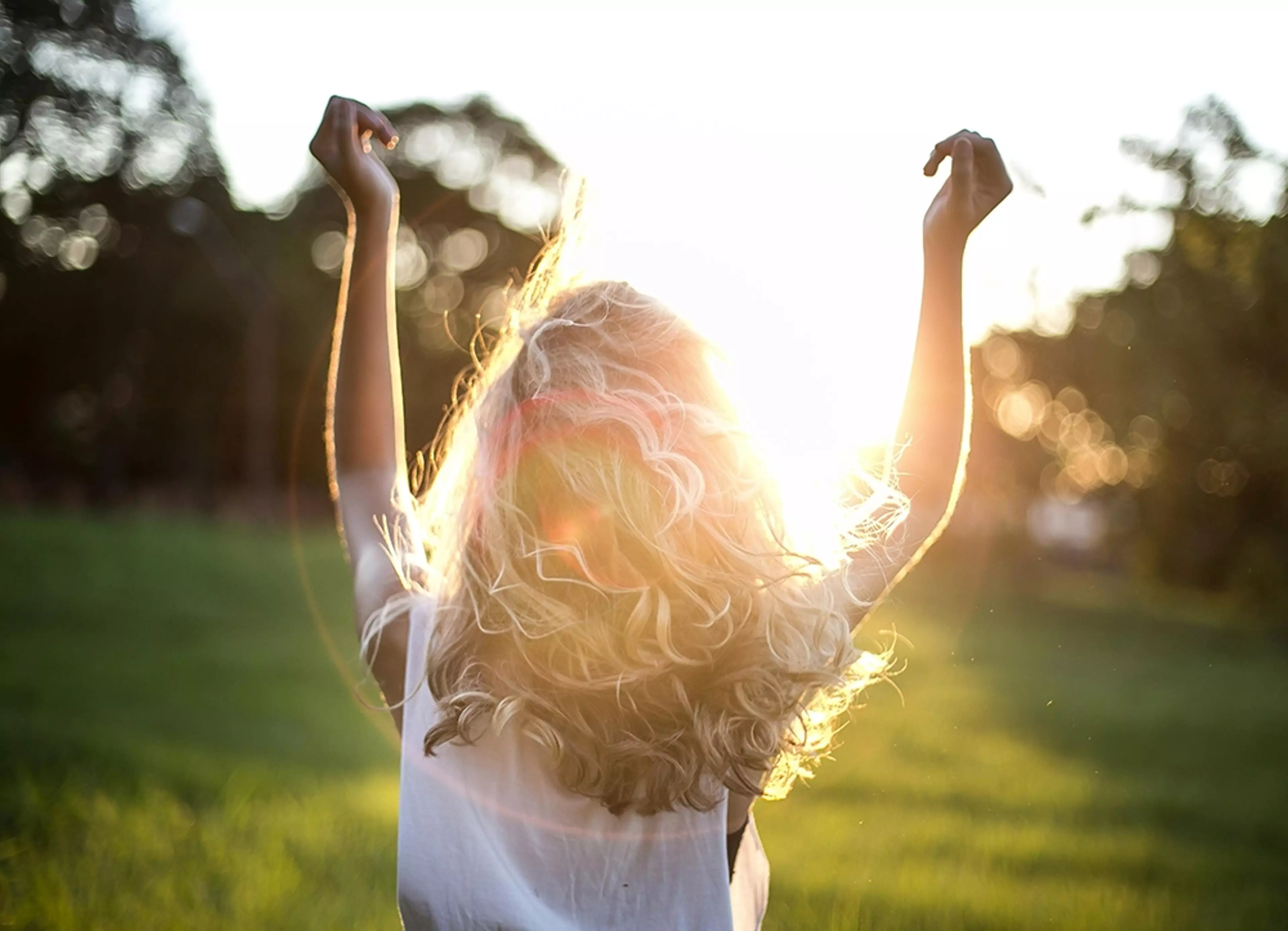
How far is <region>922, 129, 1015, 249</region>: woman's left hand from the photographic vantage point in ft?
4.99

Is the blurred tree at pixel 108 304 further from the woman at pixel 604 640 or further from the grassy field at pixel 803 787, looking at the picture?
the woman at pixel 604 640

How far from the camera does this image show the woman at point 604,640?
1424 mm

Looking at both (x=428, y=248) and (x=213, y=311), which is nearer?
(x=213, y=311)

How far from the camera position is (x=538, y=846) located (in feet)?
4.79

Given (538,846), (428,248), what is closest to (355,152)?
(538,846)

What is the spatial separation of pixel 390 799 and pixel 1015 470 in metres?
20.7

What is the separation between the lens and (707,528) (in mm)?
1423

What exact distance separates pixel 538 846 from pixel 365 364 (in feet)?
2.43

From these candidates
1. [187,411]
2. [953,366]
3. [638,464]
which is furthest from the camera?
[187,411]

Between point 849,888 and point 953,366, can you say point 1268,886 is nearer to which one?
point 849,888

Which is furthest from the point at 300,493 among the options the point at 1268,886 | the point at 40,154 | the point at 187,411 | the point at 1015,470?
the point at 1268,886

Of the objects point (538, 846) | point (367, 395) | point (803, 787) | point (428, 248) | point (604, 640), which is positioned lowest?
point (803, 787)

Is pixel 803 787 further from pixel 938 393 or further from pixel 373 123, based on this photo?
pixel 373 123

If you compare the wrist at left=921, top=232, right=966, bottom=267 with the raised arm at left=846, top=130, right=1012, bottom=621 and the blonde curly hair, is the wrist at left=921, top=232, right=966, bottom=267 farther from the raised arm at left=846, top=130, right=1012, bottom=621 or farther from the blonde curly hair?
the blonde curly hair
